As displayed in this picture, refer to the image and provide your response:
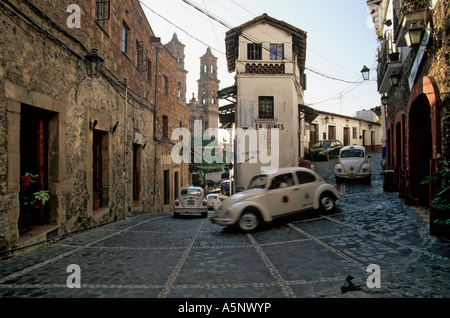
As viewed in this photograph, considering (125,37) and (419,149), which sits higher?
(125,37)

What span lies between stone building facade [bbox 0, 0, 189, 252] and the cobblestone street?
3.18 feet

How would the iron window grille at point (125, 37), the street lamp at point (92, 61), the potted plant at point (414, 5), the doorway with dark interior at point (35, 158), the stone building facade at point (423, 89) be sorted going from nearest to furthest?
1. the stone building facade at point (423, 89)
2. the doorway with dark interior at point (35, 158)
3. the potted plant at point (414, 5)
4. the street lamp at point (92, 61)
5. the iron window grille at point (125, 37)

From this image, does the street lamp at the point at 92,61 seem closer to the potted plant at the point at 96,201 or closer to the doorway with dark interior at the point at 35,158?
the doorway with dark interior at the point at 35,158

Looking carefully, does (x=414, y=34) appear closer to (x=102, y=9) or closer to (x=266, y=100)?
(x=102, y=9)

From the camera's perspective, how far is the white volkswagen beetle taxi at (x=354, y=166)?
14.7 metres

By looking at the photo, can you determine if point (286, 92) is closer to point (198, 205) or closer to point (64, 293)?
point (198, 205)

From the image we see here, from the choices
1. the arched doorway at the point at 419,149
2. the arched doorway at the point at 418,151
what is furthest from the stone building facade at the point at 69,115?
the arched doorway at the point at 419,149

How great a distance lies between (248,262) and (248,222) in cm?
268

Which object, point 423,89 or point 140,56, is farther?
point 140,56

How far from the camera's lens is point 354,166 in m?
14.8

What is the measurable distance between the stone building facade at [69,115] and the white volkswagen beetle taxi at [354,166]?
9.54 m

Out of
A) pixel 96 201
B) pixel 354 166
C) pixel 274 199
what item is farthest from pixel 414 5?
pixel 96 201

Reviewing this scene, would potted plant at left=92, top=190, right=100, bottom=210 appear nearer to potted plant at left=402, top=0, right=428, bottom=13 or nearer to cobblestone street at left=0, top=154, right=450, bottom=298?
cobblestone street at left=0, top=154, right=450, bottom=298

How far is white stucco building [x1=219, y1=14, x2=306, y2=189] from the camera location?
62.4 feet
